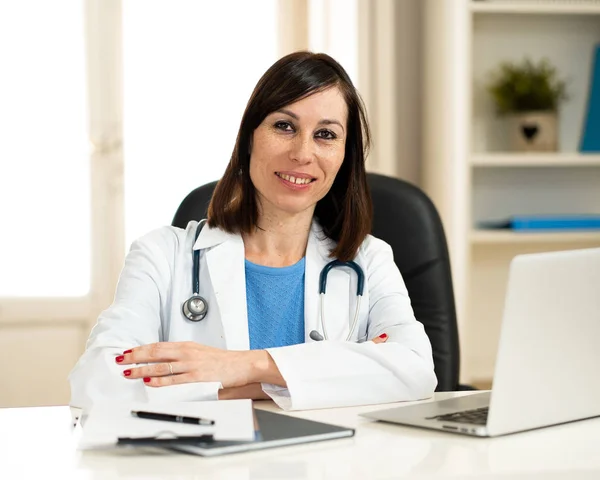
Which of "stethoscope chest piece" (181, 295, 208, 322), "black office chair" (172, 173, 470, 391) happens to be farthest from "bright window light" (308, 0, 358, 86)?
"stethoscope chest piece" (181, 295, 208, 322)

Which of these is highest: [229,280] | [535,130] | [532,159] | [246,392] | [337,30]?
[337,30]

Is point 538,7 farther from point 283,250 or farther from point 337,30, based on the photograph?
point 283,250

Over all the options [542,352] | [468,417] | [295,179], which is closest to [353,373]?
[468,417]

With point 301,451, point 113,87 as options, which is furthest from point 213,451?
point 113,87

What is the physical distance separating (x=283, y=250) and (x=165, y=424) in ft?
2.89

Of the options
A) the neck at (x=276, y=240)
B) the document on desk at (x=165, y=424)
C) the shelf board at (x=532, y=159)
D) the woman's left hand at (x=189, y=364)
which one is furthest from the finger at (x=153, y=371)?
the shelf board at (x=532, y=159)

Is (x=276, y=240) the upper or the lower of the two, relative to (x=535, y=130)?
lower

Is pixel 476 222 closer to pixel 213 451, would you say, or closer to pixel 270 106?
pixel 270 106

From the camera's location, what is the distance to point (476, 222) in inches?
142

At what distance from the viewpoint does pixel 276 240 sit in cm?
191

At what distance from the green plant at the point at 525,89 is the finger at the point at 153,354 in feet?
7.50

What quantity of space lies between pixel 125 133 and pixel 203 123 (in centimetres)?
31

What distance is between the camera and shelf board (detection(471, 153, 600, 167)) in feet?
11.0

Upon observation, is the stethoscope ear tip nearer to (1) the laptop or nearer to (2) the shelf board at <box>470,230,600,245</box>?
(1) the laptop
